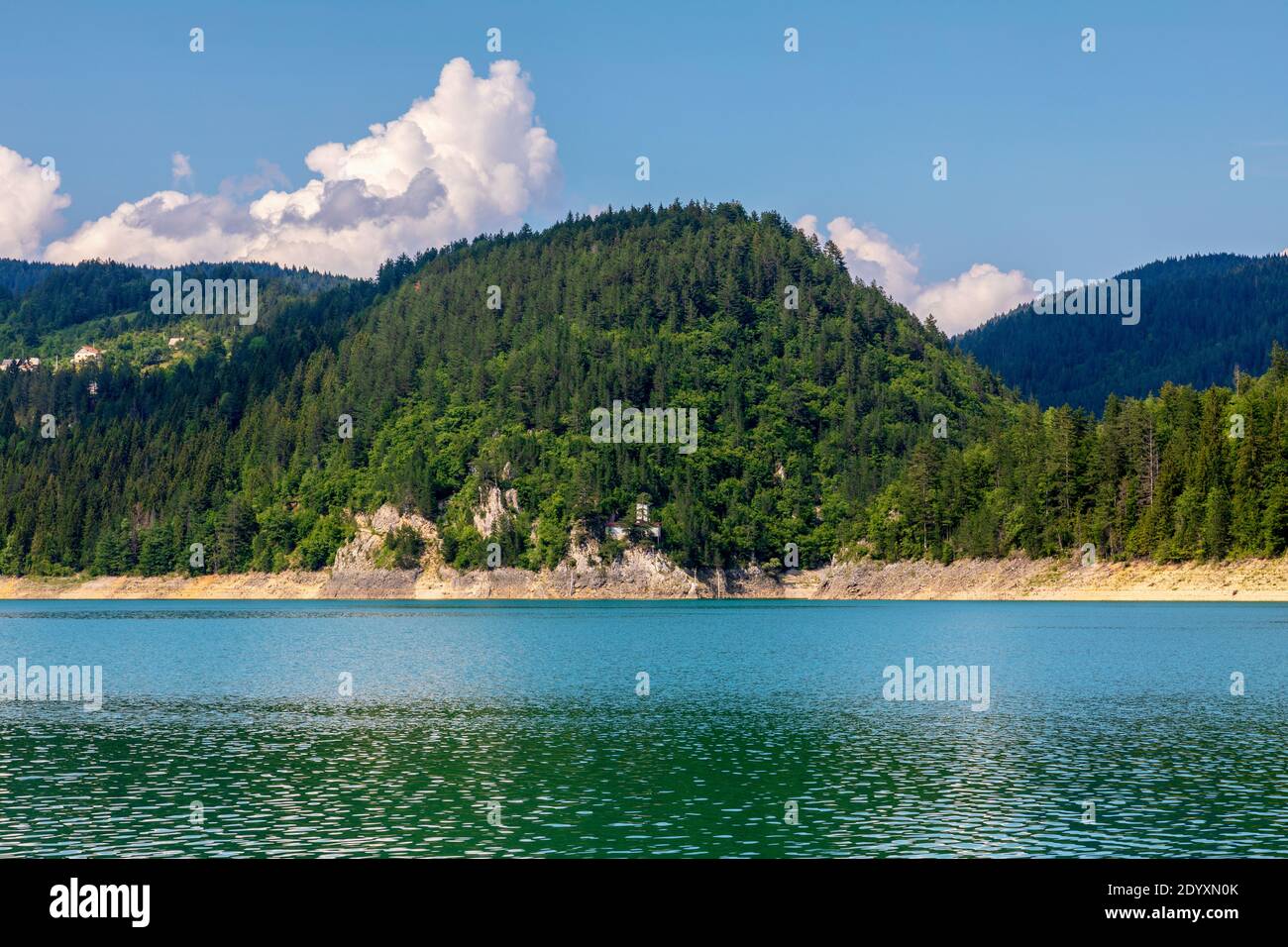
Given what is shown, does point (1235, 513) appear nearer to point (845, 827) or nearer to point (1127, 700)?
point (1127, 700)

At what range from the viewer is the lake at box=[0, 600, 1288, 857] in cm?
3566

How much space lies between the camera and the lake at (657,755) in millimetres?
35656

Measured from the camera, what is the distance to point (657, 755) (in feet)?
163

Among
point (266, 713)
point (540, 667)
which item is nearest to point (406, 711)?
point (266, 713)

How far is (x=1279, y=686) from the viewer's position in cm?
7038

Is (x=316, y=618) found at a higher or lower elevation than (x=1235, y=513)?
lower

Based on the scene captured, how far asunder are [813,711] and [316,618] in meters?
119

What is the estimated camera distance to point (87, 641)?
118 m
